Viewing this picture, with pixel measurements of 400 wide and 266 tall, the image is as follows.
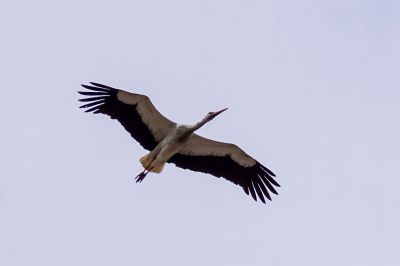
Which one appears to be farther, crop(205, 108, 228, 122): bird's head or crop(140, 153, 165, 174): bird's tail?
crop(205, 108, 228, 122): bird's head

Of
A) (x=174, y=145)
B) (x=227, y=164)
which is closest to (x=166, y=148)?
(x=174, y=145)

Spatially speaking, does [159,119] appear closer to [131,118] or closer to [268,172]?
[131,118]

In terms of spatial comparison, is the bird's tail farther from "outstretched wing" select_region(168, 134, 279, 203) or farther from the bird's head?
the bird's head

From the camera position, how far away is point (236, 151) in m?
21.8

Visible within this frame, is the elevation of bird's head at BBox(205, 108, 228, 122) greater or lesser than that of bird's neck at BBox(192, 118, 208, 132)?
greater

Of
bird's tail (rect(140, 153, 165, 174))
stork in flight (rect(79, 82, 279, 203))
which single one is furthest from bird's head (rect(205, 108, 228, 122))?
bird's tail (rect(140, 153, 165, 174))

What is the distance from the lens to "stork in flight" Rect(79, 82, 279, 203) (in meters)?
20.9

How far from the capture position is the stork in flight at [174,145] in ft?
68.6

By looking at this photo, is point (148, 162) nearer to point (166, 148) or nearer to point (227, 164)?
point (166, 148)

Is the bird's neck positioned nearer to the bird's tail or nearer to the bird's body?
the bird's body

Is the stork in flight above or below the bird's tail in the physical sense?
above

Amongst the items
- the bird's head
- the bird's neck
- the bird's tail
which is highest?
the bird's head

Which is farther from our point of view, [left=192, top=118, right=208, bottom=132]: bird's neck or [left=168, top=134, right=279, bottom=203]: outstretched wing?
[left=168, top=134, right=279, bottom=203]: outstretched wing

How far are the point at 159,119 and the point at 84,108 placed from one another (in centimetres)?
131
